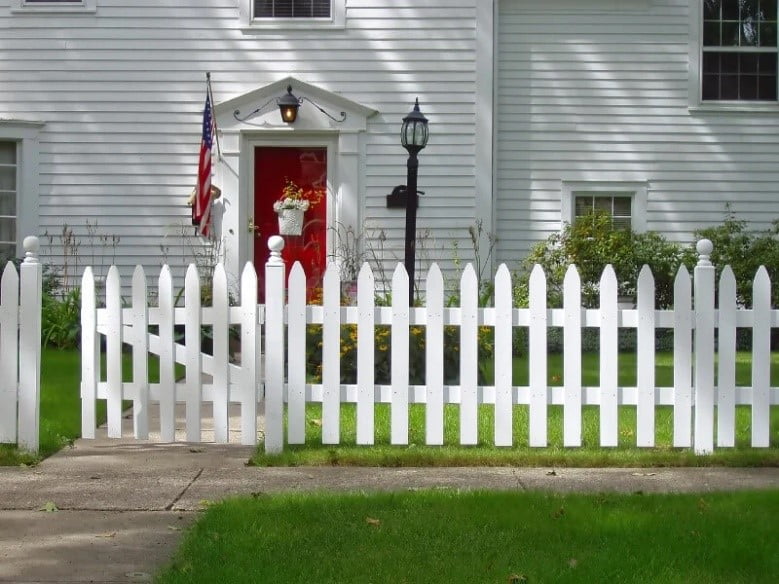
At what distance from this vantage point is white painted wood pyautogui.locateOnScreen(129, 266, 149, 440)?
24.4 ft

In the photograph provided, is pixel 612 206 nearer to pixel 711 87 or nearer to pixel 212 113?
pixel 711 87

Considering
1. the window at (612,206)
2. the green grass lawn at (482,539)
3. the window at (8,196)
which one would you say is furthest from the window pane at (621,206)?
the green grass lawn at (482,539)

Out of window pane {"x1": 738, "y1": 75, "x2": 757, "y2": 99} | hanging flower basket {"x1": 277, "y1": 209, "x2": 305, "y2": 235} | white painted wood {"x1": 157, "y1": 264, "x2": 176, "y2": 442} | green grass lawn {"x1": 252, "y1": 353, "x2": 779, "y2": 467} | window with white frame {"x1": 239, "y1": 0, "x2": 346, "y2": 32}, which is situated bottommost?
green grass lawn {"x1": 252, "y1": 353, "x2": 779, "y2": 467}

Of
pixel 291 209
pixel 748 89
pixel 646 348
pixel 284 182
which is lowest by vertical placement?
pixel 646 348

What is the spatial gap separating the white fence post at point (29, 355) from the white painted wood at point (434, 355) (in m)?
2.32

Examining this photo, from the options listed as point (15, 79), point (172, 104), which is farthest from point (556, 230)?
point (15, 79)

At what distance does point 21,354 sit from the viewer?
7.35 meters

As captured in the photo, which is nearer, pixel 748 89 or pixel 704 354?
pixel 704 354

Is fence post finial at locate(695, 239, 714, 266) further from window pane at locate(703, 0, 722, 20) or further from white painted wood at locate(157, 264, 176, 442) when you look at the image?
window pane at locate(703, 0, 722, 20)

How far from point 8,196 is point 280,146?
3525 millimetres

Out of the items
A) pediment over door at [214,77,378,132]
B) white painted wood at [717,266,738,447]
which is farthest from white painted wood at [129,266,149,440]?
pediment over door at [214,77,378,132]

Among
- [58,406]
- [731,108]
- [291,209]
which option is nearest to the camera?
[58,406]

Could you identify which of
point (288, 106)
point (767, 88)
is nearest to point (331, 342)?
point (288, 106)

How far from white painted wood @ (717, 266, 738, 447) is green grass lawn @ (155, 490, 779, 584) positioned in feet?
3.95
